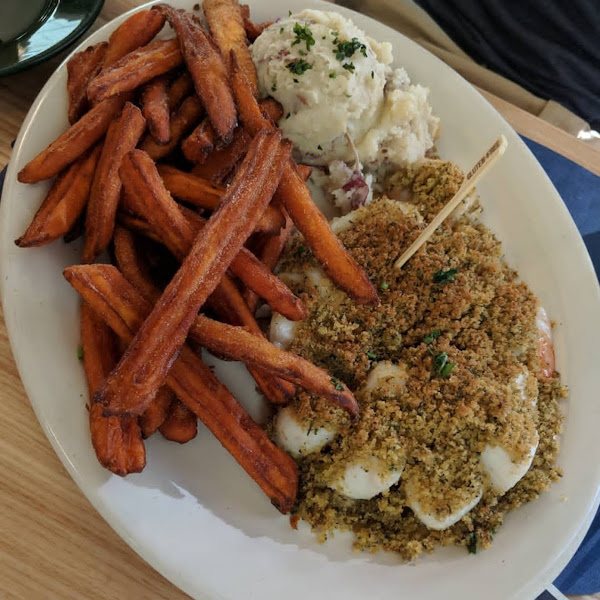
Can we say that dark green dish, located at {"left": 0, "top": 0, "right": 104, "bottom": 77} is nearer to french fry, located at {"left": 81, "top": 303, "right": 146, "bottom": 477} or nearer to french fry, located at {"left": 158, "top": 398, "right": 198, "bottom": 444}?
french fry, located at {"left": 81, "top": 303, "right": 146, "bottom": 477}

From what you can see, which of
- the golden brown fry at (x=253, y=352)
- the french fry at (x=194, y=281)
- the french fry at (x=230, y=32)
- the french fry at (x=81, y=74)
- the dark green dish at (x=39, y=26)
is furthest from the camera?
the dark green dish at (x=39, y=26)

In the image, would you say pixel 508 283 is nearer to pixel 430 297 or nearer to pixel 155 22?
pixel 430 297

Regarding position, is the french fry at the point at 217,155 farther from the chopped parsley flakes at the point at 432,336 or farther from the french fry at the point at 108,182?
the chopped parsley flakes at the point at 432,336

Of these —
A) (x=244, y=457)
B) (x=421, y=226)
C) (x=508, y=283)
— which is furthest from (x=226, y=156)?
(x=508, y=283)

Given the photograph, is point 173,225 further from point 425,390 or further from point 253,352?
point 425,390

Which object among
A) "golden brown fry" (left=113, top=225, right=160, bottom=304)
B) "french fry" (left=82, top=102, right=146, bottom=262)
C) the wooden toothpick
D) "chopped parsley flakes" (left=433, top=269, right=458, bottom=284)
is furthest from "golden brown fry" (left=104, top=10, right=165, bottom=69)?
"chopped parsley flakes" (left=433, top=269, right=458, bottom=284)

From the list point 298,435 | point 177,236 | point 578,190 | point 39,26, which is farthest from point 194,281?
point 578,190

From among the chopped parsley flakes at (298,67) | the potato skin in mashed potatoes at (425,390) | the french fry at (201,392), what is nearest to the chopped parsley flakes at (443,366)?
the potato skin in mashed potatoes at (425,390)
